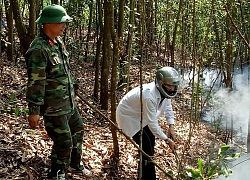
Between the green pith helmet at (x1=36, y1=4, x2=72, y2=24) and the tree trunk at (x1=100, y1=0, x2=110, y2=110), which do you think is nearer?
the green pith helmet at (x1=36, y1=4, x2=72, y2=24)

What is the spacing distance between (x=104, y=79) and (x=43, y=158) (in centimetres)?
187

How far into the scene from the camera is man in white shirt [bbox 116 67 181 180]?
3.99 meters

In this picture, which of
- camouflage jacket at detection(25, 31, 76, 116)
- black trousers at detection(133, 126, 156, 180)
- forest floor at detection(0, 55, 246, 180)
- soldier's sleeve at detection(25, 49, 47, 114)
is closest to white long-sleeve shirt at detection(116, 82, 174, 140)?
black trousers at detection(133, 126, 156, 180)

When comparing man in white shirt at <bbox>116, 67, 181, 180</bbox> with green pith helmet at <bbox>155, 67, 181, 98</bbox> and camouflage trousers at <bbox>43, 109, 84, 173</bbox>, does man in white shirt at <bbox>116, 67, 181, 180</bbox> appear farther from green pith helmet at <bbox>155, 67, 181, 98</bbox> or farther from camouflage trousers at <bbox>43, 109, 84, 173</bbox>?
camouflage trousers at <bbox>43, 109, 84, 173</bbox>

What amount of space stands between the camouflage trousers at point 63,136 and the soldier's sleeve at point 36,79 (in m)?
0.28

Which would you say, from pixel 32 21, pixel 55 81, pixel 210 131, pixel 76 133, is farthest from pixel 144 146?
pixel 210 131

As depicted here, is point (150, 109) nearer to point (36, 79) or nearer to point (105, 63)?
point (36, 79)

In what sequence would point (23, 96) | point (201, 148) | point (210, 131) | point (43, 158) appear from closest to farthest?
point (43, 158) < point (23, 96) < point (201, 148) < point (210, 131)

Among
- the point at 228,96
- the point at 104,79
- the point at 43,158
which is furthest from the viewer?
the point at 228,96

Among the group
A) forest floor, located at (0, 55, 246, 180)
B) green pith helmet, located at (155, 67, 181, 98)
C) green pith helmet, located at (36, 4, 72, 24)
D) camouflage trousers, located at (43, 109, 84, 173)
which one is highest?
green pith helmet, located at (36, 4, 72, 24)

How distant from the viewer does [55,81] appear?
133 inches

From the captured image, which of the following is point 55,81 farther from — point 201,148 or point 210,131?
point 210,131

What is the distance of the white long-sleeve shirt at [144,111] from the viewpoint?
157 inches

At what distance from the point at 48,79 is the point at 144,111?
3.82 ft
